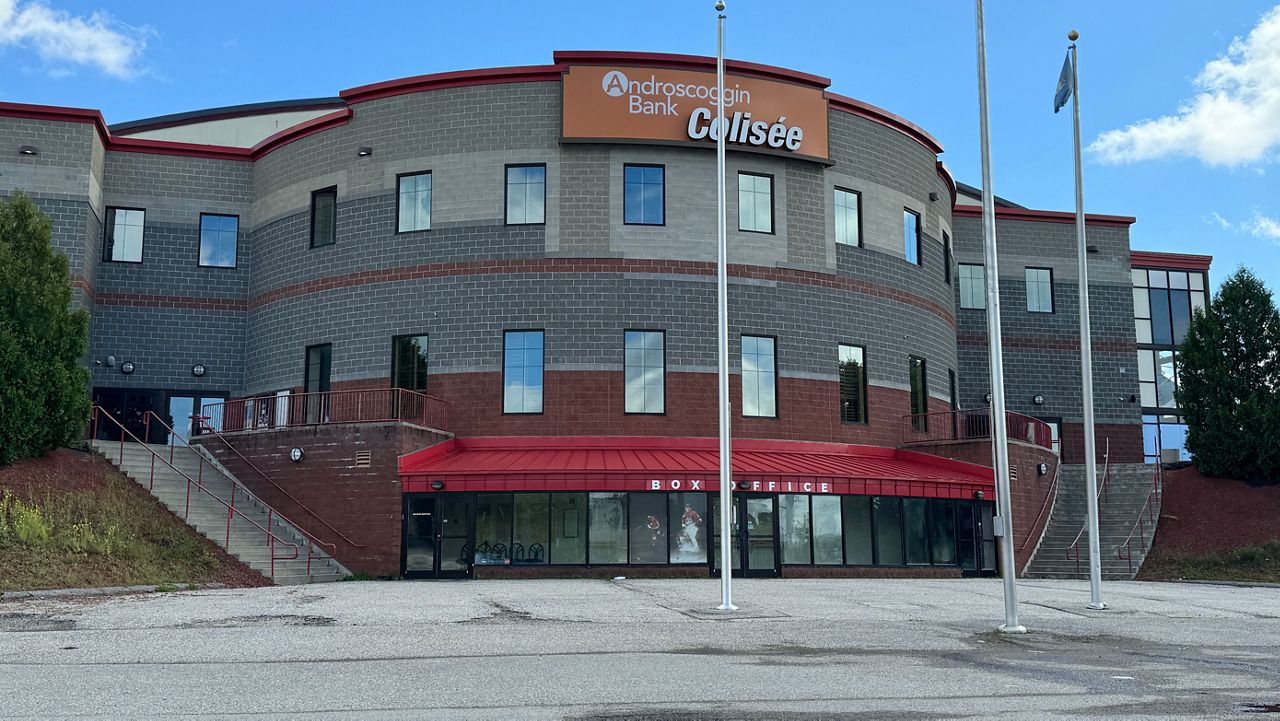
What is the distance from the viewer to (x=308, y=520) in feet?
91.8

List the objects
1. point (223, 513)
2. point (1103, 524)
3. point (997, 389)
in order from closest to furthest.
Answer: point (997, 389)
point (223, 513)
point (1103, 524)

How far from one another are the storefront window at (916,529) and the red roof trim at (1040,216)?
48.2ft

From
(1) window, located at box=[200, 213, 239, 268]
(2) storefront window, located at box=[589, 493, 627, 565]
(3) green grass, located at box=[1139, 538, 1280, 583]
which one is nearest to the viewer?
(2) storefront window, located at box=[589, 493, 627, 565]

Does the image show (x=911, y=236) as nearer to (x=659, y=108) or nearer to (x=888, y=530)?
(x=659, y=108)

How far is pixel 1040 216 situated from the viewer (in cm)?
4253

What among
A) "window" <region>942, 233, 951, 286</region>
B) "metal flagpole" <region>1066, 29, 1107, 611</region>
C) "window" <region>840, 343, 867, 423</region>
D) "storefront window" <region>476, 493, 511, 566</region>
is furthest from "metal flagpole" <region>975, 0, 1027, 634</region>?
"window" <region>942, 233, 951, 286</region>

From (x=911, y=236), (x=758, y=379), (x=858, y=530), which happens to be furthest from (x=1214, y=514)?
(x=758, y=379)

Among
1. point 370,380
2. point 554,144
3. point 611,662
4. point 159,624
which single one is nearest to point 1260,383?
point 554,144

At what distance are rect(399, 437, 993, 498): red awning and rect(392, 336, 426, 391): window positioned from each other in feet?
6.95

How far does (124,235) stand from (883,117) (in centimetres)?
2280

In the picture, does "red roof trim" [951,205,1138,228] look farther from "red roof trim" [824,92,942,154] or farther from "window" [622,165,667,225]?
Result: "window" [622,165,667,225]

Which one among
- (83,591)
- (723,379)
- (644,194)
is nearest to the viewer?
(723,379)

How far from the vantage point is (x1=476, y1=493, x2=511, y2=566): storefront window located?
27.9 meters

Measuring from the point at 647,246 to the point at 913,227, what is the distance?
9299mm
